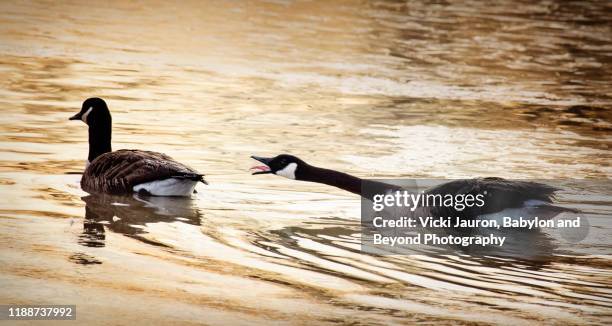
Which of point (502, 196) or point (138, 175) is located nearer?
point (502, 196)

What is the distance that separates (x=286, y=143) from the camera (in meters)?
13.5

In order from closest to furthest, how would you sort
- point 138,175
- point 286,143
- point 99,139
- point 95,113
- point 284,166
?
point 284,166, point 138,175, point 99,139, point 95,113, point 286,143

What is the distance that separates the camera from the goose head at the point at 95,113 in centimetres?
1212

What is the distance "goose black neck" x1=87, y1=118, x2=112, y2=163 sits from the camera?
12023mm

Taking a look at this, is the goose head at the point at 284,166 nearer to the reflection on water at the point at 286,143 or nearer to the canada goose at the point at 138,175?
the reflection on water at the point at 286,143

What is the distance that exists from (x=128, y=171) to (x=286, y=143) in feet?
9.28

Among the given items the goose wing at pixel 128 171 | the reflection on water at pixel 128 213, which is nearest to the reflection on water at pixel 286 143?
the reflection on water at pixel 128 213

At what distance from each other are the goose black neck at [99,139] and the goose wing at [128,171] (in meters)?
0.69

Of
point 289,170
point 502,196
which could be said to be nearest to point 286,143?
point 289,170

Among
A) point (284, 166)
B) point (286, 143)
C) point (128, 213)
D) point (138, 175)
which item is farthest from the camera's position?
point (286, 143)

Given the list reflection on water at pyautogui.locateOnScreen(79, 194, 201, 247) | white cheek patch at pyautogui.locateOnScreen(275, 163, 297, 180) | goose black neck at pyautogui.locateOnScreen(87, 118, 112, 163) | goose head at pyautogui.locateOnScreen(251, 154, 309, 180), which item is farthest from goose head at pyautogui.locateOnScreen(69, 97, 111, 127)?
white cheek patch at pyautogui.locateOnScreen(275, 163, 297, 180)

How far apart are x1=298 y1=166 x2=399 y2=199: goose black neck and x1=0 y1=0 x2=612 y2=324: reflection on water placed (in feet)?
0.67

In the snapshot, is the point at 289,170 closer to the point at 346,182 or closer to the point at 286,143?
the point at 346,182

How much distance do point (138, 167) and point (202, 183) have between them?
887 mm
